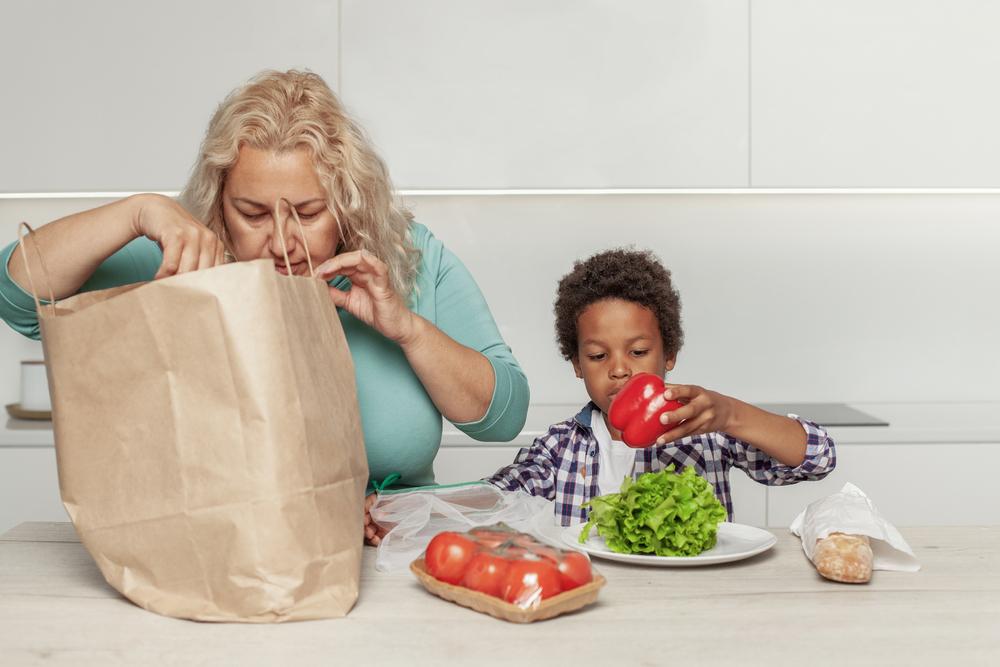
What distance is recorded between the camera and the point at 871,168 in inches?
94.0

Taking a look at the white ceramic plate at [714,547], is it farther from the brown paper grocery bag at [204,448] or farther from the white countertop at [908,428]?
the white countertop at [908,428]

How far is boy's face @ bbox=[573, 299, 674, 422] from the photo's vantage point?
1.52 metres

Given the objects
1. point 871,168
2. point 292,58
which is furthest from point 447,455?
point 871,168

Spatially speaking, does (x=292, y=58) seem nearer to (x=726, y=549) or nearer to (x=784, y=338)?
(x=784, y=338)

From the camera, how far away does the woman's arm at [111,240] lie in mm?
1047

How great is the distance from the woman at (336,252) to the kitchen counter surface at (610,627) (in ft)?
0.95

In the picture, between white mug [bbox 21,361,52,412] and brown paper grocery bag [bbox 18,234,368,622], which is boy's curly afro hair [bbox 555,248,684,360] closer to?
brown paper grocery bag [bbox 18,234,368,622]

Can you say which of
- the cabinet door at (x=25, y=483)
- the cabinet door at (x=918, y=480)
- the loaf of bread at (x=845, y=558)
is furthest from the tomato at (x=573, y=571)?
the cabinet door at (x=25, y=483)

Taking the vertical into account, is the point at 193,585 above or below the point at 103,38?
below

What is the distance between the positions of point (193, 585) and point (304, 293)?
272mm

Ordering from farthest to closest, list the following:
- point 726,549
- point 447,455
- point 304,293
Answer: point 447,455 → point 726,549 → point 304,293

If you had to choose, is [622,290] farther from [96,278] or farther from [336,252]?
[96,278]

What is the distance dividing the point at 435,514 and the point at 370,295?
27 cm

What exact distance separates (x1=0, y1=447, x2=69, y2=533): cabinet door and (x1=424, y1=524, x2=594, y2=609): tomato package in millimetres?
1617
